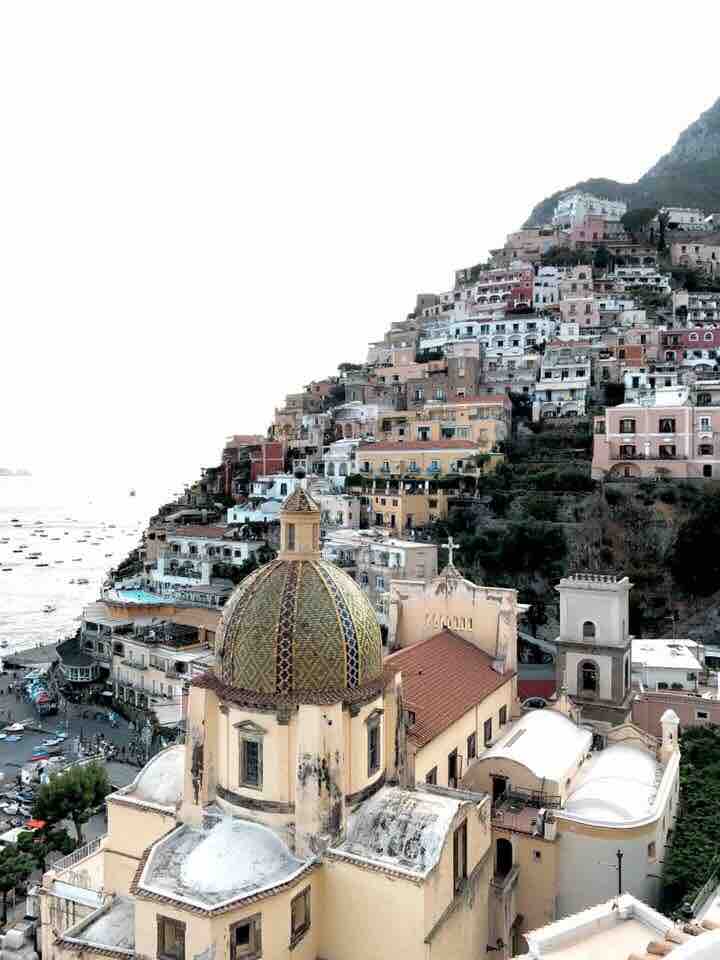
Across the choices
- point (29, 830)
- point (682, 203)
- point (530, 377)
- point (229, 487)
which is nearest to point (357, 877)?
point (29, 830)

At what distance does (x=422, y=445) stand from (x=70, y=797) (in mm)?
40029

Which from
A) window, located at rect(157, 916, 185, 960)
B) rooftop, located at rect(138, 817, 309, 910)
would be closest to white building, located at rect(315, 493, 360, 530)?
rooftop, located at rect(138, 817, 309, 910)

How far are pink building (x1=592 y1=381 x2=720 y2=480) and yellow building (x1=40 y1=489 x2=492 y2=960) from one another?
134ft

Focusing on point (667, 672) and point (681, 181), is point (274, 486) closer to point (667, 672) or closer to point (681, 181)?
point (667, 672)

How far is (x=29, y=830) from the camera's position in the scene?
25.4m

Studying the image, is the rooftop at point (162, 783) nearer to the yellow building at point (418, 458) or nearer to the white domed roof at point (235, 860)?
the white domed roof at point (235, 860)

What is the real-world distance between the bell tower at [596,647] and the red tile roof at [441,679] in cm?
410

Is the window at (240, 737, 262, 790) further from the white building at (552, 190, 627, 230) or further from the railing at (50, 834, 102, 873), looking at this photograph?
the white building at (552, 190, 627, 230)

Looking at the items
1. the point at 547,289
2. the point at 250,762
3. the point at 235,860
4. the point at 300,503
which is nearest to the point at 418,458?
the point at 547,289

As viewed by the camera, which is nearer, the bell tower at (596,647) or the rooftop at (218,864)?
the rooftop at (218,864)

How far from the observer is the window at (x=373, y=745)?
13617 millimetres

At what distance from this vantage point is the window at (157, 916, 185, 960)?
11.4 m

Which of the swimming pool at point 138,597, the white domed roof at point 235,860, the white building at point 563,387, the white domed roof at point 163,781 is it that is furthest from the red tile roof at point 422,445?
the white domed roof at point 235,860

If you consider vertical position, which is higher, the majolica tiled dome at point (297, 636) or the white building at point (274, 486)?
the white building at point (274, 486)
